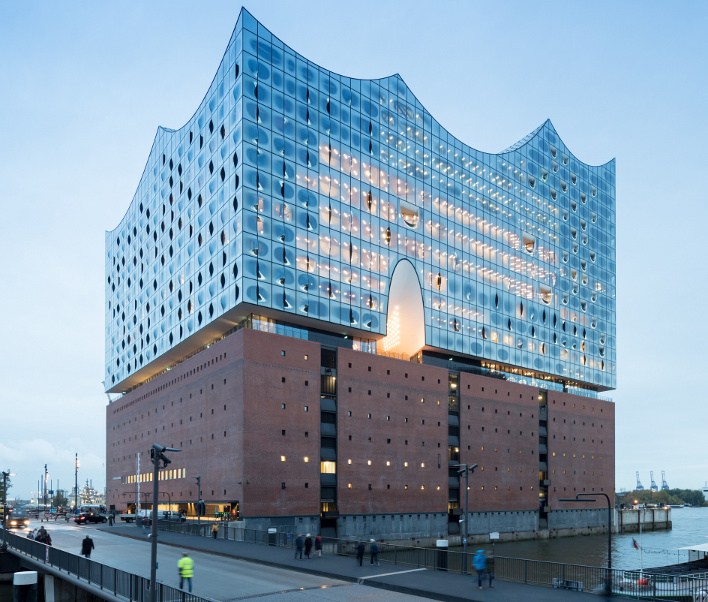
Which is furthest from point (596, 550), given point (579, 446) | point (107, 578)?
point (107, 578)

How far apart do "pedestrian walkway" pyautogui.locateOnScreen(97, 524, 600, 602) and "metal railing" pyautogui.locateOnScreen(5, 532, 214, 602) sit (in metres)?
8.68

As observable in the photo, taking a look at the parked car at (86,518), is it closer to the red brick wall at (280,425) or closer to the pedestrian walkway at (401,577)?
the red brick wall at (280,425)

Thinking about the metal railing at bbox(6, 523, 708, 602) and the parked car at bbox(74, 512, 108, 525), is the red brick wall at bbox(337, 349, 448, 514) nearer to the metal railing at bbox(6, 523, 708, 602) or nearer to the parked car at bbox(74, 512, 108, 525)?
the parked car at bbox(74, 512, 108, 525)

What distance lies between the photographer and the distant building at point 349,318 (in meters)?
64.0

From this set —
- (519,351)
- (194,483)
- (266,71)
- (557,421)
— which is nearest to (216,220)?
(266,71)

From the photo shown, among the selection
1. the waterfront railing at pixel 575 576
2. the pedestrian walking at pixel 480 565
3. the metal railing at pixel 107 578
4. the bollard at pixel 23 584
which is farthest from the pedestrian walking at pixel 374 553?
the bollard at pixel 23 584

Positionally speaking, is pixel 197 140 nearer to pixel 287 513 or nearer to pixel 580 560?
pixel 287 513

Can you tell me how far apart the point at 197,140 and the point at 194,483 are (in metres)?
36.7

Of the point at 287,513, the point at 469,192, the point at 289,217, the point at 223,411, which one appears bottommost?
the point at 287,513

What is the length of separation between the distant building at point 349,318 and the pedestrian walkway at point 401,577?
67.7ft

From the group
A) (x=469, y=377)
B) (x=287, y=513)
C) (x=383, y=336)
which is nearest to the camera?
(x=287, y=513)

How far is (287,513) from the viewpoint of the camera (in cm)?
6150

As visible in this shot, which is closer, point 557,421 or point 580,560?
point 580,560

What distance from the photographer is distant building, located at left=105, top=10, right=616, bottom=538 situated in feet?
210
